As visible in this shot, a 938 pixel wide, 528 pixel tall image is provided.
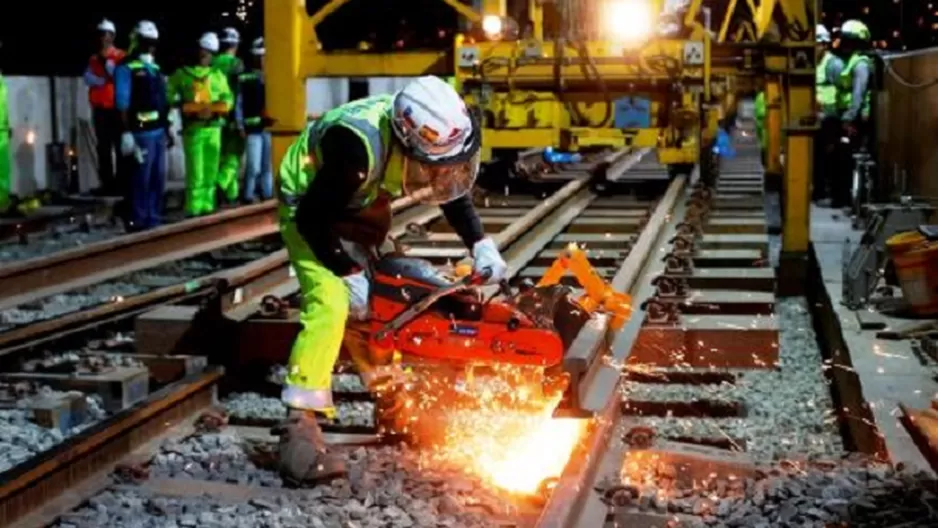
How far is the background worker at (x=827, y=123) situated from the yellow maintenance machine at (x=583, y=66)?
7.37 ft

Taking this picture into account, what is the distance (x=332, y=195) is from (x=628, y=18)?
776 centimetres

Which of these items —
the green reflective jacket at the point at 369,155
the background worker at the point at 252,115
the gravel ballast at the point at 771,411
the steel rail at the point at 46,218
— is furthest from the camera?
the background worker at the point at 252,115

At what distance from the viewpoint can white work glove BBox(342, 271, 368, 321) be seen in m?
4.73

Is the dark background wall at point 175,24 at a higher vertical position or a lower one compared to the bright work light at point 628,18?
higher

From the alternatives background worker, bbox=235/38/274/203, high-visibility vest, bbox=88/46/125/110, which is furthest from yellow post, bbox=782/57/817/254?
high-visibility vest, bbox=88/46/125/110

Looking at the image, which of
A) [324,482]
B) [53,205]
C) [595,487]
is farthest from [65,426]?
[53,205]

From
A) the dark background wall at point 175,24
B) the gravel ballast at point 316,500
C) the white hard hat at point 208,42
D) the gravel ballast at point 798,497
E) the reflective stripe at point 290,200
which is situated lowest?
the gravel ballast at point 316,500

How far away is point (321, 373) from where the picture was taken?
4.77m

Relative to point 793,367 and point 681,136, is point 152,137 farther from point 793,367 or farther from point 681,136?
point 793,367

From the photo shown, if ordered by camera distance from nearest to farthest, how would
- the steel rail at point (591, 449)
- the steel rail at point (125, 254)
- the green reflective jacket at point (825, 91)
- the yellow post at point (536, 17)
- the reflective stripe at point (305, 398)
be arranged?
the steel rail at point (591, 449), the reflective stripe at point (305, 398), the steel rail at point (125, 254), the yellow post at point (536, 17), the green reflective jacket at point (825, 91)

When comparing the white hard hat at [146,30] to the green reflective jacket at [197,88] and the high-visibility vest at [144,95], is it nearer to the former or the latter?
the high-visibility vest at [144,95]

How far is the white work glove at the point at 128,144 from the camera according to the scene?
1259 cm

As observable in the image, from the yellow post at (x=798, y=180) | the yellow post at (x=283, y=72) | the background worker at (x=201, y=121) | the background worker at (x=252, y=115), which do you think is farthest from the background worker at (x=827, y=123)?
the background worker at (x=201, y=121)

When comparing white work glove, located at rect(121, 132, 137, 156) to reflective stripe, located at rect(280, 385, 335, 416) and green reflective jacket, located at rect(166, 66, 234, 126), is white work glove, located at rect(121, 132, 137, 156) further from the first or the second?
reflective stripe, located at rect(280, 385, 335, 416)
